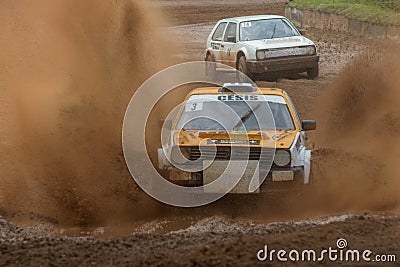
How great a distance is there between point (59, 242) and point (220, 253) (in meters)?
1.58

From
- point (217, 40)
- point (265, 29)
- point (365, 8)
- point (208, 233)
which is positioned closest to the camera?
point (208, 233)

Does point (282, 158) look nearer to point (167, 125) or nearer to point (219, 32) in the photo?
point (167, 125)

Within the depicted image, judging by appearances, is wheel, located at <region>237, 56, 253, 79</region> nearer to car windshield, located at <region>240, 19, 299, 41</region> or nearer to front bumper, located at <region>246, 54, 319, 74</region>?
front bumper, located at <region>246, 54, 319, 74</region>

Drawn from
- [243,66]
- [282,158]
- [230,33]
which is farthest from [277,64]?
[282,158]

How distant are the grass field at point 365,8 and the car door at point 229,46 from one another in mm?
5987

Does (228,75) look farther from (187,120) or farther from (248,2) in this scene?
(248,2)

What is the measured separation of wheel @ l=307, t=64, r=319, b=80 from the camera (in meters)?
16.3

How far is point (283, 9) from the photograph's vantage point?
31.2 metres

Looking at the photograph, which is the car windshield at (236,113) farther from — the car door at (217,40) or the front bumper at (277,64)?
the car door at (217,40)

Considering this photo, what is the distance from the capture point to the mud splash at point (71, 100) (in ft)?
28.5

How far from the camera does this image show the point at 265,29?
1638 cm

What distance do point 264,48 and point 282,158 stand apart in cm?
773
